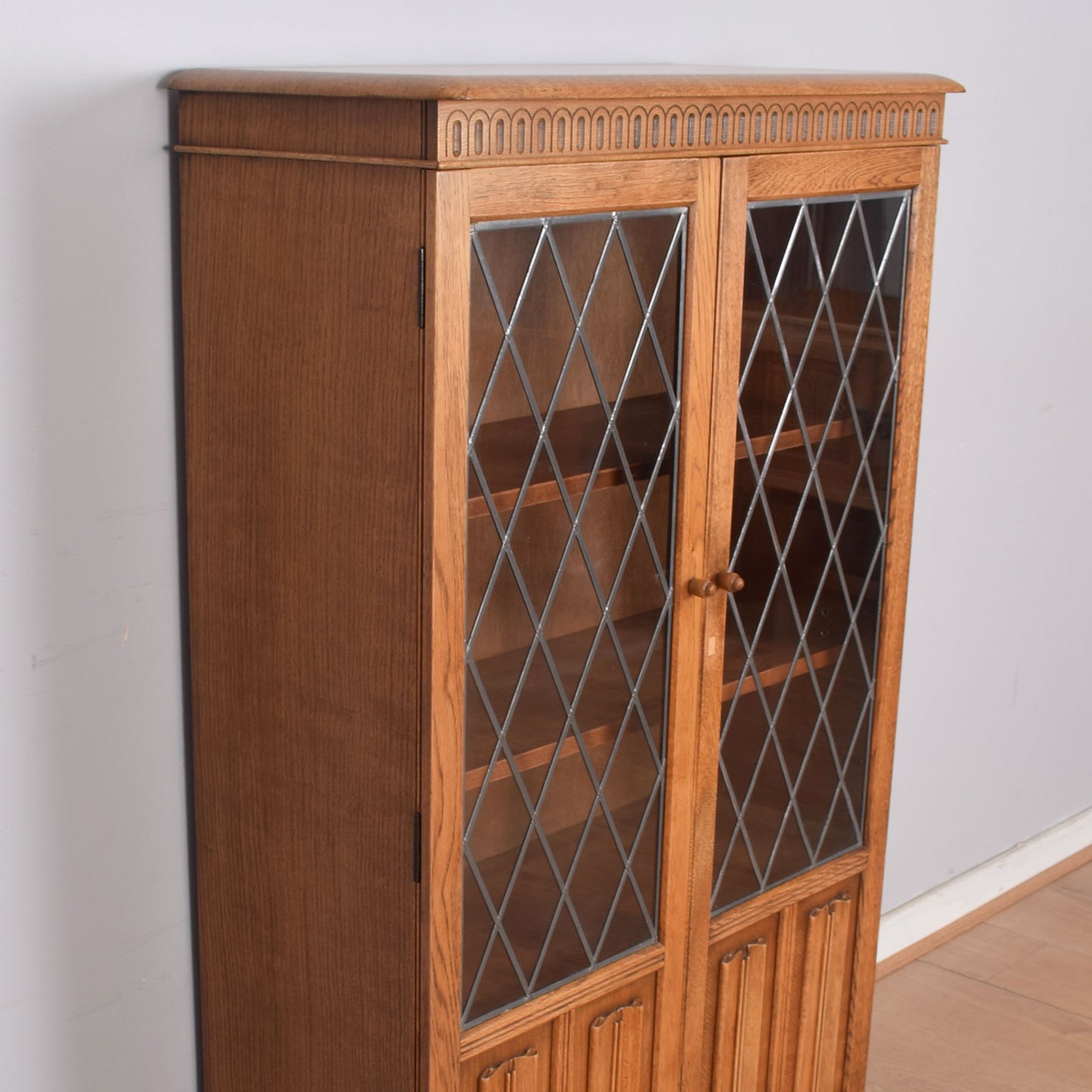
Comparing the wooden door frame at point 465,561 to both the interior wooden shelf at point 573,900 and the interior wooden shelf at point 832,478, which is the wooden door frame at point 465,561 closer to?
the interior wooden shelf at point 573,900

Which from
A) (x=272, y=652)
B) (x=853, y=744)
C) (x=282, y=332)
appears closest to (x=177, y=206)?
(x=282, y=332)

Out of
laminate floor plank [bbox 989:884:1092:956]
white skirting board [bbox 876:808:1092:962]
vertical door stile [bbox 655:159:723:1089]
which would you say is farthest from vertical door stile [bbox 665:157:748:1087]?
laminate floor plank [bbox 989:884:1092:956]

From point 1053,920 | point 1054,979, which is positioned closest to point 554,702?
point 1054,979

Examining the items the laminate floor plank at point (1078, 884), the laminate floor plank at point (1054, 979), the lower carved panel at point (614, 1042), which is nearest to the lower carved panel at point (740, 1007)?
the lower carved panel at point (614, 1042)

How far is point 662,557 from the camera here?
153cm

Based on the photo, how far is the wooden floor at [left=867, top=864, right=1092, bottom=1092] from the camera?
2330mm

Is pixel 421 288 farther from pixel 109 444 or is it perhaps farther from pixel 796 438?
pixel 796 438

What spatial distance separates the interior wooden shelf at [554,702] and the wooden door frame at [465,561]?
3 cm

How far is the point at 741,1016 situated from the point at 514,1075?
0.40 m

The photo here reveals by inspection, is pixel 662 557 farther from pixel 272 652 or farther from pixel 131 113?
pixel 131 113

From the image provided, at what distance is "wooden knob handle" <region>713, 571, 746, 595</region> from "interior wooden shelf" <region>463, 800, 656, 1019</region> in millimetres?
241

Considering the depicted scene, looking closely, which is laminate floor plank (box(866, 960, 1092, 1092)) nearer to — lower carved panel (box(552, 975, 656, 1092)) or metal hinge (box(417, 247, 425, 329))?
lower carved panel (box(552, 975, 656, 1092))

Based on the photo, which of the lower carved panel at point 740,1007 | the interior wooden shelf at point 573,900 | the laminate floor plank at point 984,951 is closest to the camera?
the interior wooden shelf at point 573,900

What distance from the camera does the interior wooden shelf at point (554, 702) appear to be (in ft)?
4.58
